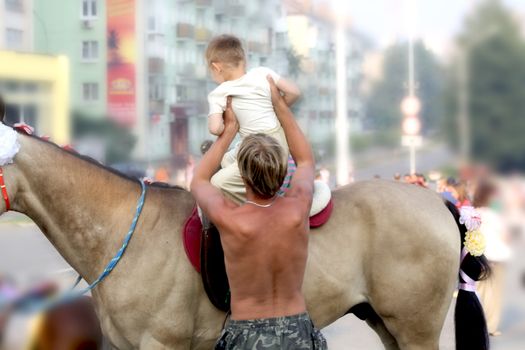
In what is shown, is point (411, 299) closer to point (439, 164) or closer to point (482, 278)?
point (482, 278)

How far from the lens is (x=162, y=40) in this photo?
18.2m

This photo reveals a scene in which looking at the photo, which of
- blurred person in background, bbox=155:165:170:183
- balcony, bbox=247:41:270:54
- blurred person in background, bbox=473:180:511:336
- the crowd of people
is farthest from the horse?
balcony, bbox=247:41:270:54

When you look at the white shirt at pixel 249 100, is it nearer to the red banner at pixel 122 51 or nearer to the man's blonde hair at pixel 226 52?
the man's blonde hair at pixel 226 52

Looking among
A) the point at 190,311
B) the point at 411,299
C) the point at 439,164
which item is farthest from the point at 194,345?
the point at 439,164

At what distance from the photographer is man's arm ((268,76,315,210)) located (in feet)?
11.2

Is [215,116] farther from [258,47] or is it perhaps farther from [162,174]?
[258,47]

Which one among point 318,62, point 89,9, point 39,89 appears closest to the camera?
point 39,89

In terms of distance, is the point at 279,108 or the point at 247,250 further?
the point at 279,108

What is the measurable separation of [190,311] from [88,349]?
893 mm

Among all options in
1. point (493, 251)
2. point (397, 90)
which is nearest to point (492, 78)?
point (397, 90)

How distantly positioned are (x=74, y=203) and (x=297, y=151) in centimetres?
120

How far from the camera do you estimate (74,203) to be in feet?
14.0

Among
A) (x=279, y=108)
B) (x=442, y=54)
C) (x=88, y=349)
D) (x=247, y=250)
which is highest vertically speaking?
(x=442, y=54)

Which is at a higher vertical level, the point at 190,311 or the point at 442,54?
the point at 442,54
